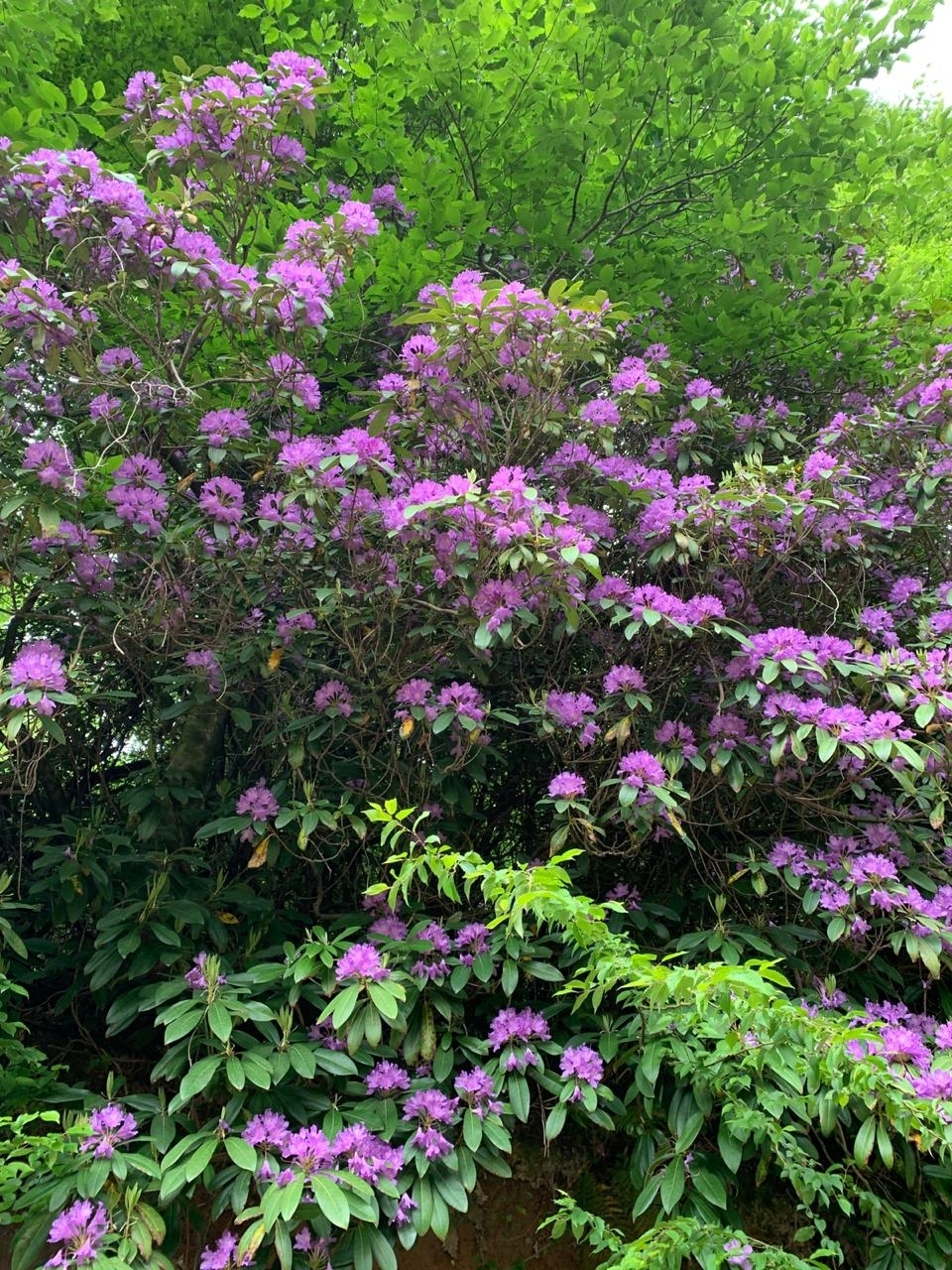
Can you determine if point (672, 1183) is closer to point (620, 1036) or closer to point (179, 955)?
point (620, 1036)

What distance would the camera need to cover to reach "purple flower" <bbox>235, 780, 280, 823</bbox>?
2.14 metres

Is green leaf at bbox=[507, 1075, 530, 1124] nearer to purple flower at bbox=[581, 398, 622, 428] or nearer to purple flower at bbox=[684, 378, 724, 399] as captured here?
purple flower at bbox=[581, 398, 622, 428]

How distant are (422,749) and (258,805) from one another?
0.44 metres

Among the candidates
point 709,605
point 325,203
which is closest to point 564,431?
point 709,605

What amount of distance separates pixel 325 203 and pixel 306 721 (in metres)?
1.71

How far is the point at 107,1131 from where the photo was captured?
65.4 inches

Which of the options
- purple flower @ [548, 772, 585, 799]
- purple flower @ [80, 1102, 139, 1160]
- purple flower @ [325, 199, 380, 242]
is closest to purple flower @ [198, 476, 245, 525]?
purple flower @ [325, 199, 380, 242]

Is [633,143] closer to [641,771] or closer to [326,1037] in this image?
[641,771]

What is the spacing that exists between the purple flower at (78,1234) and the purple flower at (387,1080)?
53cm

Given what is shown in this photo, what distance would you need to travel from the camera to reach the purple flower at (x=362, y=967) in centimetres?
179

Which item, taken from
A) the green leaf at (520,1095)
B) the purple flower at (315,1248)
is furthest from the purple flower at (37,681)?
the green leaf at (520,1095)

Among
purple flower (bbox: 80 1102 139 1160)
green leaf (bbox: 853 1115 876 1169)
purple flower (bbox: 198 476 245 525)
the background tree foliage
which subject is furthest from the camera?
the background tree foliage

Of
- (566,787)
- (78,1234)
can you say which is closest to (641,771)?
(566,787)

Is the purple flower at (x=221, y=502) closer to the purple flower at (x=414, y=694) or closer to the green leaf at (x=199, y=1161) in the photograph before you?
the purple flower at (x=414, y=694)
